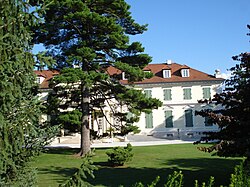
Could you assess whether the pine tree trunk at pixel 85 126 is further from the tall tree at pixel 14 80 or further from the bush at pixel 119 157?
the tall tree at pixel 14 80

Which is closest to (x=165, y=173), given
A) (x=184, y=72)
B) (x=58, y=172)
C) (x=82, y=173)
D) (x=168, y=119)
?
(x=58, y=172)

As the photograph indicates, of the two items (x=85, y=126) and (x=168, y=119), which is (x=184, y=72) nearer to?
(x=168, y=119)

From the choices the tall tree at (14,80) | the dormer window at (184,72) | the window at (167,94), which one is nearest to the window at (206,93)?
the dormer window at (184,72)

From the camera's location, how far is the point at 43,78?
39.6 meters

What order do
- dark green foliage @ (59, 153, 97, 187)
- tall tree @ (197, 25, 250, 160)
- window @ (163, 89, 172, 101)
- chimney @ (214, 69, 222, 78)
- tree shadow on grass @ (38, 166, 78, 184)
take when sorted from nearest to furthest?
dark green foliage @ (59, 153, 97, 187) → tall tree @ (197, 25, 250, 160) → tree shadow on grass @ (38, 166, 78, 184) → chimney @ (214, 69, 222, 78) → window @ (163, 89, 172, 101)

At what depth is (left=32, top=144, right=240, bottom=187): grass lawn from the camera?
12070 mm

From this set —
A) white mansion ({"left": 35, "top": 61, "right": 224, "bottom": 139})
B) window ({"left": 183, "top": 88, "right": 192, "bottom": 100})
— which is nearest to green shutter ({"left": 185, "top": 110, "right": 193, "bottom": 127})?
white mansion ({"left": 35, "top": 61, "right": 224, "bottom": 139})

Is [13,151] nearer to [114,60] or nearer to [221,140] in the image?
[221,140]

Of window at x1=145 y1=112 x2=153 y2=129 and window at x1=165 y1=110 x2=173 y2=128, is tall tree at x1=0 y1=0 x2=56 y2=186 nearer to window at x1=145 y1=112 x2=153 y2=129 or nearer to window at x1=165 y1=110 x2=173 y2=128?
window at x1=145 y1=112 x2=153 y2=129

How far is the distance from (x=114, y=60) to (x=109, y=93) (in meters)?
2.12

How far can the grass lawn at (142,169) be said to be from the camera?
12070mm

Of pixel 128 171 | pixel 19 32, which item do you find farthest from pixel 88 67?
pixel 19 32

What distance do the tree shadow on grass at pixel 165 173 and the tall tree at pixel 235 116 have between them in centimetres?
276

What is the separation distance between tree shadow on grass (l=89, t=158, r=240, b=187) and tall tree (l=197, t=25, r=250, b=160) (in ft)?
9.06
